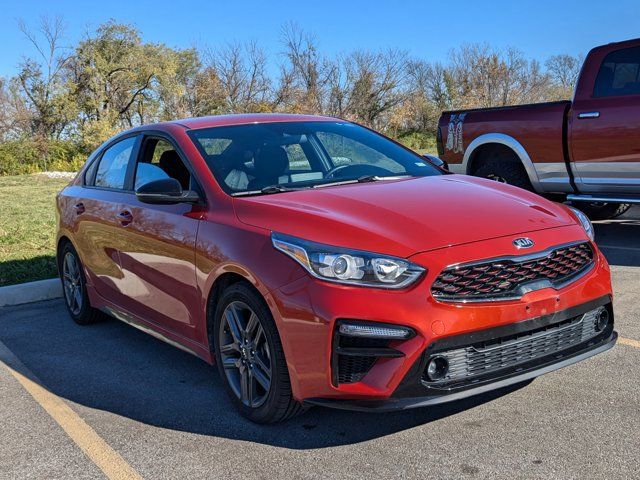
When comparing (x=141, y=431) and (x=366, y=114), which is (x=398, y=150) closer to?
(x=141, y=431)

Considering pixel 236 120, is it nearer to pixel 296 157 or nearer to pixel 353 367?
pixel 296 157

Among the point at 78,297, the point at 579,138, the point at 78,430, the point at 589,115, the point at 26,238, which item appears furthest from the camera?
the point at 26,238

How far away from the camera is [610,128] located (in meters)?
7.62

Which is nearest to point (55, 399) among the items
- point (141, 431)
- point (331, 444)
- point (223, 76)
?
A: point (141, 431)

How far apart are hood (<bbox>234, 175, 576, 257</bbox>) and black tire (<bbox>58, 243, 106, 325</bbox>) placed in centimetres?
257

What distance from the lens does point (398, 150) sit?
17.1 ft

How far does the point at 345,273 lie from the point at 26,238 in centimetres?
791

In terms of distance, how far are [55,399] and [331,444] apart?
194 cm

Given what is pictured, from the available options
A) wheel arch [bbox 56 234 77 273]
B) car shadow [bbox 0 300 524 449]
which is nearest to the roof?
wheel arch [bbox 56 234 77 273]

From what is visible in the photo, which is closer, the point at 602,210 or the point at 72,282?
the point at 72,282

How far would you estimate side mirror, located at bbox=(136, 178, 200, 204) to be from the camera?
4.14 metres

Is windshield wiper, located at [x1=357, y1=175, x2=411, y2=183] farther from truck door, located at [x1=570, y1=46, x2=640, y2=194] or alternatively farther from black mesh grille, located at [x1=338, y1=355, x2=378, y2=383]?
truck door, located at [x1=570, y1=46, x2=640, y2=194]

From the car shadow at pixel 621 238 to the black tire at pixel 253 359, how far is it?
182 inches

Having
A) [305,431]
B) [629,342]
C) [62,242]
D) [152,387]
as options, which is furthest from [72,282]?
[629,342]
